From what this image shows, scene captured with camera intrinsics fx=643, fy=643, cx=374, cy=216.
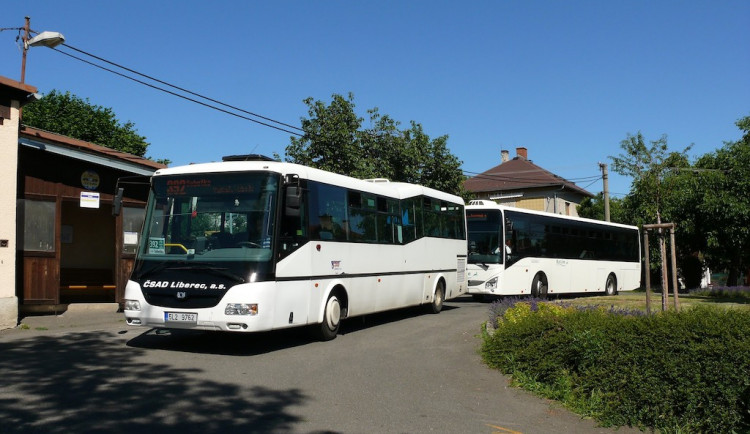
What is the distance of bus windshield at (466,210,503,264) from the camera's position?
19.4 metres

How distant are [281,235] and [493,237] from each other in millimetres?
10775

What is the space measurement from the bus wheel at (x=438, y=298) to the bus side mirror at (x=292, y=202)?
728 centimetres

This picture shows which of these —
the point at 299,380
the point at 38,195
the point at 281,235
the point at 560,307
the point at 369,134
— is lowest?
the point at 299,380

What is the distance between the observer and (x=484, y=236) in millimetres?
19672

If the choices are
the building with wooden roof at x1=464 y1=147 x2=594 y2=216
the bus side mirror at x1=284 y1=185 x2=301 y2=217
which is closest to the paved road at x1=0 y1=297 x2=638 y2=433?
the bus side mirror at x1=284 y1=185 x2=301 y2=217

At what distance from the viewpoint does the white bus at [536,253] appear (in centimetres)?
1944

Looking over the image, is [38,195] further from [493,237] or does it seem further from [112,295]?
[493,237]

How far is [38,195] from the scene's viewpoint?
13.8 m

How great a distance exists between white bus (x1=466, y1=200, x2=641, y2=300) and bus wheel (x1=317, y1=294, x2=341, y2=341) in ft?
28.0

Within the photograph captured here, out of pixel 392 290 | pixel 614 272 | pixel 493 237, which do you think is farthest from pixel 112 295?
pixel 614 272

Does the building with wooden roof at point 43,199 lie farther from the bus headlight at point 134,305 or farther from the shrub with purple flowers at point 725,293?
the shrub with purple flowers at point 725,293

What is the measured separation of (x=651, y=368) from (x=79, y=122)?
36.3 meters

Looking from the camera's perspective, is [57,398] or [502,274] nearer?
[57,398]

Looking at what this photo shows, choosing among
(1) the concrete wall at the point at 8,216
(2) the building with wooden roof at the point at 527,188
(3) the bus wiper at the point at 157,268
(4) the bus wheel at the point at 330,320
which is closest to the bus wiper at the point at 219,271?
(3) the bus wiper at the point at 157,268
